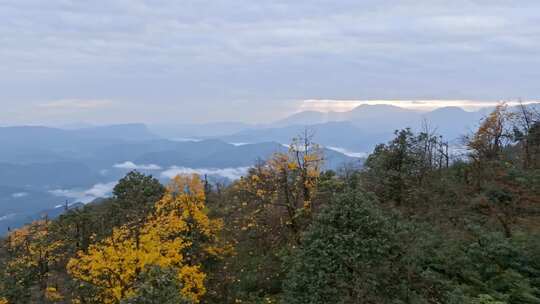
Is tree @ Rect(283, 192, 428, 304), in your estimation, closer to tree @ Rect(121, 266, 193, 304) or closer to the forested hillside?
the forested hillside

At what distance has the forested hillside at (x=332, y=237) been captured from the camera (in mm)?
11227

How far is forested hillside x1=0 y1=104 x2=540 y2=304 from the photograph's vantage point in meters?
11.2

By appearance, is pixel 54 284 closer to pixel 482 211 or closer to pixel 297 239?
pixel 297 239

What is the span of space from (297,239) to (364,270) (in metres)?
7.70

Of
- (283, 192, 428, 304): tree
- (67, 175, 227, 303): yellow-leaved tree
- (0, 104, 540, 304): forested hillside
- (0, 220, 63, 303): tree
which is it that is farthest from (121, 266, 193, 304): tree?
(0, 220, 63, 303): tree

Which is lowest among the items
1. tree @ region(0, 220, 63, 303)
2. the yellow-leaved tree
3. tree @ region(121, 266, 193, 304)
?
tree @ region(0, 220, 63, 303)

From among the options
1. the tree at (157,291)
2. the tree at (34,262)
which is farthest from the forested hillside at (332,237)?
the tree at (34,262)

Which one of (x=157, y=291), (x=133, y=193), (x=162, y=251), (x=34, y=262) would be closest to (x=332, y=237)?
(x=157, y=291)

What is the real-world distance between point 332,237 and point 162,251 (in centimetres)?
797

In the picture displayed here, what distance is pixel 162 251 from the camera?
16.6 meters

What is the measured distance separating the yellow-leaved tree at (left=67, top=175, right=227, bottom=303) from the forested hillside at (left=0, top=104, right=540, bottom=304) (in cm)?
6

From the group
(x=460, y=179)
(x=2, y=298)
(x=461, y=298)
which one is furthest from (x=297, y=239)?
(x=2, y=298)

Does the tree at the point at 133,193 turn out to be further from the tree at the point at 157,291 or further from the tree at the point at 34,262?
the tree at the point at 157,291

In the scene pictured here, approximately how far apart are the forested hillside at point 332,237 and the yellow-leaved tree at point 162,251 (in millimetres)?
64
